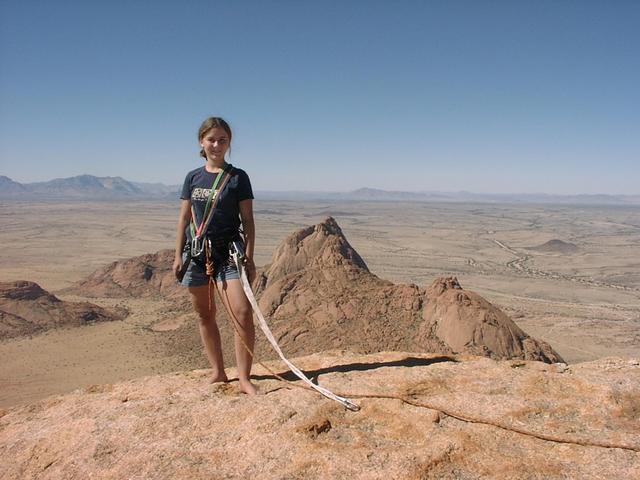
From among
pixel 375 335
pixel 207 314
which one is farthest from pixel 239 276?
pixel 375 335

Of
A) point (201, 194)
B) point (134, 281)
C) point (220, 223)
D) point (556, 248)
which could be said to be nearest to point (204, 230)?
point (220, 223)

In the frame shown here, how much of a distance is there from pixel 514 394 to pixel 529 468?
41.2 inches

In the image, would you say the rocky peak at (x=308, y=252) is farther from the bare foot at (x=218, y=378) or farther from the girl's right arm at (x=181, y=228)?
the girl's right arm at (x=181, y=228)

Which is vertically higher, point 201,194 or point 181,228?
point 201,194

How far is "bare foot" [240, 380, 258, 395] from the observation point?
3.71 meters

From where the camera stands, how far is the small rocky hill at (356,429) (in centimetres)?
262

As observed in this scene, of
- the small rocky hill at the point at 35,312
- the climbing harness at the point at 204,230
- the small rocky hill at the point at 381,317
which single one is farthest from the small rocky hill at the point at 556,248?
the climbing harness at the point at 204,230

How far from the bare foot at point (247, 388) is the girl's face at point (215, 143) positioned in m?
1.80

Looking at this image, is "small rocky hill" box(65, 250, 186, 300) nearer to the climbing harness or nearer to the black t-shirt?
the climbing harness

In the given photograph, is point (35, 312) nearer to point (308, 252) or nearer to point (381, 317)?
point (308, 252)

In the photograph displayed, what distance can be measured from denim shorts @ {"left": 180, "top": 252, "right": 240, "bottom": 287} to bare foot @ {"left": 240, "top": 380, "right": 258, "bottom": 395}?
0.85 meters

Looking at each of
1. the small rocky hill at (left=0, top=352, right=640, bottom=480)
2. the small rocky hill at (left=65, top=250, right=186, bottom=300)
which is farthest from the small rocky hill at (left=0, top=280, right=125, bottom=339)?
the small rocky hill at (left=0, top=352, right=640, bottom=480)

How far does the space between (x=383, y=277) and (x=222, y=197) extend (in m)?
34.5

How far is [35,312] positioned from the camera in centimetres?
1923
